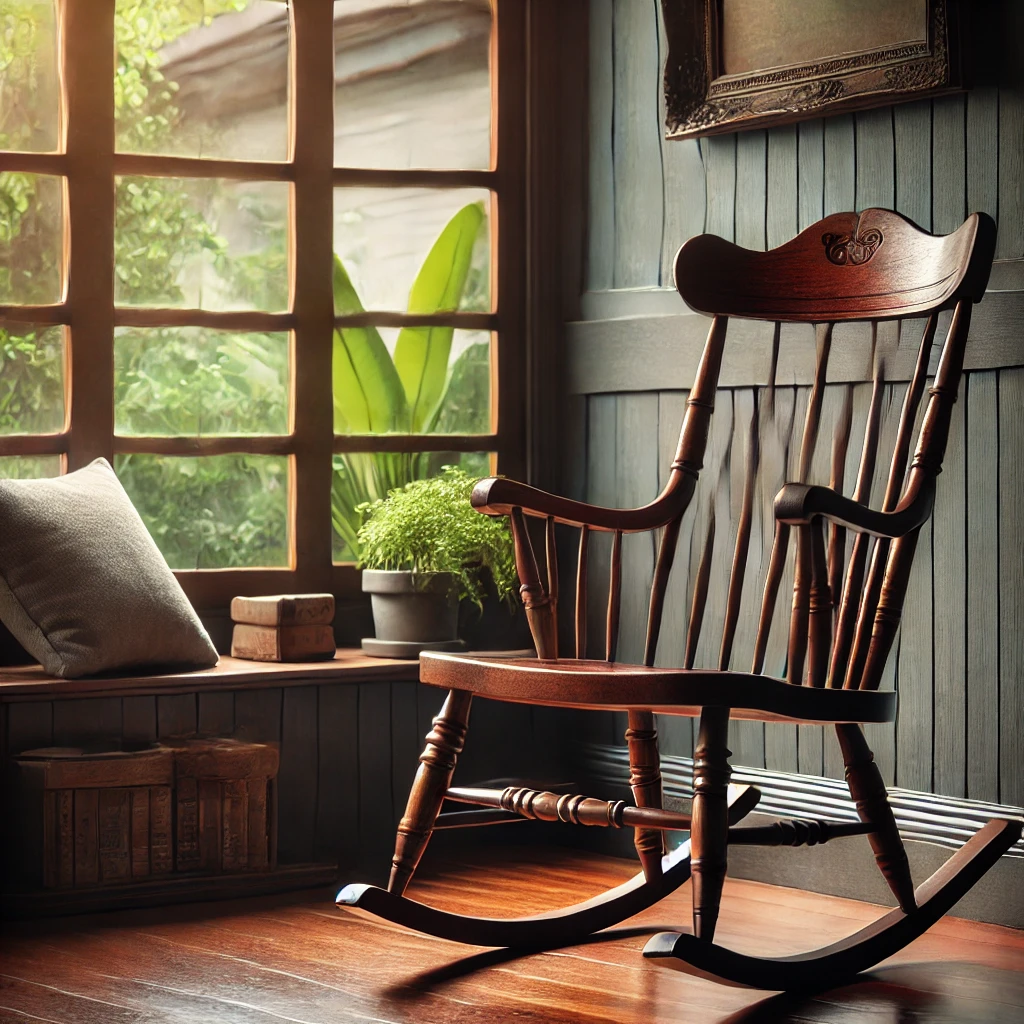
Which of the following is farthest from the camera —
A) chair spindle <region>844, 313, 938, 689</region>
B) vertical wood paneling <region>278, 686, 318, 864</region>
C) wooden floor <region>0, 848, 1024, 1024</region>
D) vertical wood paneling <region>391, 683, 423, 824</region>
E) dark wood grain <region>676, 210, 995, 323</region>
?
vertical wood paneling <region>391, 683, 423, 824</region>

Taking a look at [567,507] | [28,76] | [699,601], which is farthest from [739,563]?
[28,76]

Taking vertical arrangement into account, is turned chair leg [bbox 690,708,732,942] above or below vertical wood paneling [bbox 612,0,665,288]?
below

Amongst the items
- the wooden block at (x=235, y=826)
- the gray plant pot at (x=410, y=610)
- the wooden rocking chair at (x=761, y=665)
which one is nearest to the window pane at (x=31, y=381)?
the gray plant pot at (x=410, y=610)

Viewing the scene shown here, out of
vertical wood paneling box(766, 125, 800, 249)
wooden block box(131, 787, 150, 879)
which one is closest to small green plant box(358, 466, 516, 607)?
wooden block box(131, 787, 150, 879)

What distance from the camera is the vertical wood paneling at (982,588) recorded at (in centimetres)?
270

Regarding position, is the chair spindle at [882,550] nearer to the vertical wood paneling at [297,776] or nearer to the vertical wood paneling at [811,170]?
the vertical wood paneling at [811,170]

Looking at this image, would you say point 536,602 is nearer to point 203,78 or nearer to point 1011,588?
point 1011,588

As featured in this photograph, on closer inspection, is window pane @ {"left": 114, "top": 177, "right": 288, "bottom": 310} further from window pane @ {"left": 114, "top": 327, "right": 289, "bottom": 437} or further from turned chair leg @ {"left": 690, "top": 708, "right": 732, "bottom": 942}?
turned chair leg @ {"left": 690, "top": 708, "right": 732, "bottom": 942}

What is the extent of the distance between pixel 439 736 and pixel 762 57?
4.93 ft

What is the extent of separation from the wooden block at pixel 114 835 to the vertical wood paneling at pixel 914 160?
1.73m

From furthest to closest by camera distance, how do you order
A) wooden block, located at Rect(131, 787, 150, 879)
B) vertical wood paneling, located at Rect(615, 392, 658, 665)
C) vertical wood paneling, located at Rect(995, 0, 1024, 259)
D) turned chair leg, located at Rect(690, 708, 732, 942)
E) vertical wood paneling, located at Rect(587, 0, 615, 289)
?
vertical wood paneling, located at Rect(587, 0, 615, 289) → vertical wood paneling, located at Rect(615, 392, 658, 665) → wooden block, located at Rect(131, 787, 150, 879) → vertical wood paneling, located at Rect(995, 0, 1024, 259) → turned chair leg, located at Rect(690, 708, 732, 942)

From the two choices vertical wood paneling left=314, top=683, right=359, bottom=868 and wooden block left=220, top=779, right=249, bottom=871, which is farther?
vertical wood paneling left=314, top=683, right=359, bottom=868

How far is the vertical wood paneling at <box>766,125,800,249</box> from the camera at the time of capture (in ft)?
9.91

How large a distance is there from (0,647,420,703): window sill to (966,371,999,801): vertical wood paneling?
1.06m
